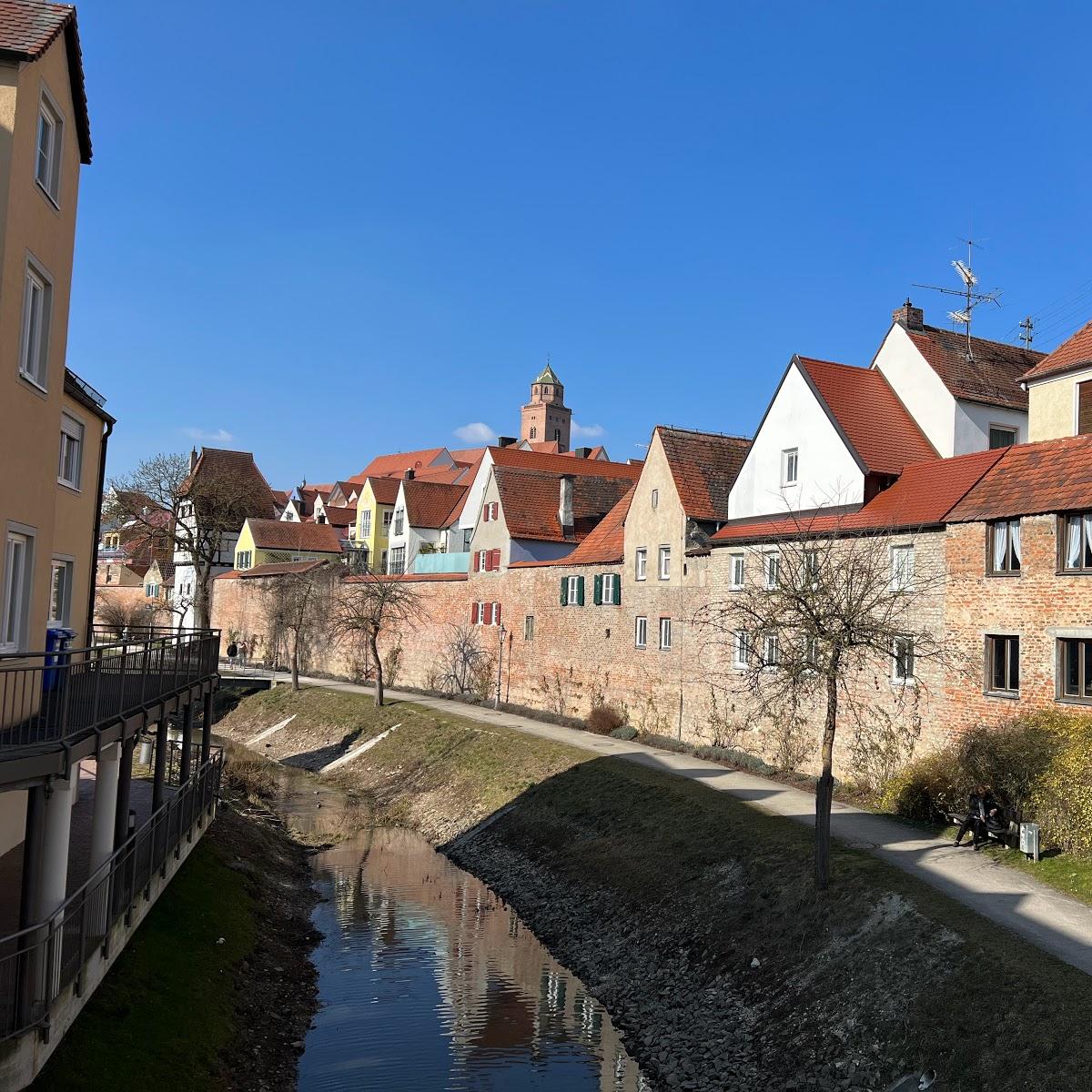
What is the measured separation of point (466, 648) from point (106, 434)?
26.8 meters

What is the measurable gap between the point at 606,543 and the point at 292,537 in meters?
39.8

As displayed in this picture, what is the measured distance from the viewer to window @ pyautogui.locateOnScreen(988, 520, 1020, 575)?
20547 mm

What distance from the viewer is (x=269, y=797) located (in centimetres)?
3303

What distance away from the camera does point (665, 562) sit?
33938 mm

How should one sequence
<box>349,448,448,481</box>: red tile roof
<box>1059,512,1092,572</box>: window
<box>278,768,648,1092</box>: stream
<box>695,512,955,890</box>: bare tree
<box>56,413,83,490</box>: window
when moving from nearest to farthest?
<box>278,768,648,1092</box>: stream
<box>695,512,955,890</box>: bare tree
<box>56,413,83,490</box>: window
<box>1059,512,1092,572</box>: window
<box>349,448,448,481</box>: red tile roof

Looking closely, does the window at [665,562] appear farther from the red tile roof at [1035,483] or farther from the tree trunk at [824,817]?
the tree trunk at [824,817]

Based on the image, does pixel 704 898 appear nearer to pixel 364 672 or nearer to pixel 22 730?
pixel 22 730

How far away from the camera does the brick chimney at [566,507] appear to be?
4575cm

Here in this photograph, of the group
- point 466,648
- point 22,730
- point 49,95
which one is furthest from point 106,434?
point 466,648

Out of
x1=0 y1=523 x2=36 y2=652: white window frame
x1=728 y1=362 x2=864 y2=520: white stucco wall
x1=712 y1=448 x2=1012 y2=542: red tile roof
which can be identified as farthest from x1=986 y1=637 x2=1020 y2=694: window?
x1=0 y1=523 x2=36 y2=652: white window frame

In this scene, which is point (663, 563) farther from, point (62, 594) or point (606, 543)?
point (62, 594)

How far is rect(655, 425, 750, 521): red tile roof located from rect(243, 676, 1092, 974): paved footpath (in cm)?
814

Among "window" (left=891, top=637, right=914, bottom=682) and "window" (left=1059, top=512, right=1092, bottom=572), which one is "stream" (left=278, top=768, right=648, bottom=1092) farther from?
"window" (left=1059, top=512, right=1092, bottom=572)

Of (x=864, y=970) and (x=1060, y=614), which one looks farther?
(x=1060, y=614)
